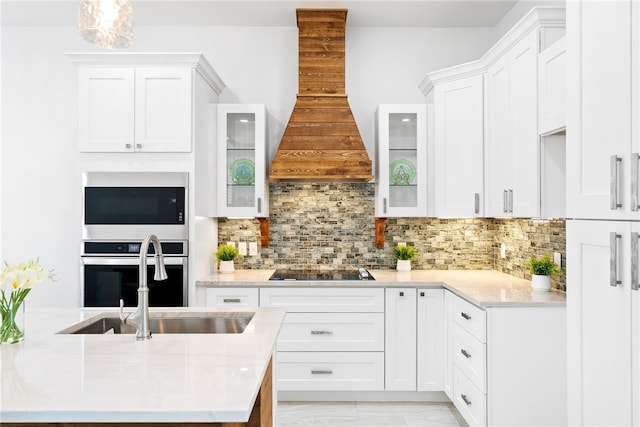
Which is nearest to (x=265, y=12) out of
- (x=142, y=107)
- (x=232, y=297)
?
(x=142, y=107)

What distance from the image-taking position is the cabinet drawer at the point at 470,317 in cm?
255

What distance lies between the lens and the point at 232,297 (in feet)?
10.8

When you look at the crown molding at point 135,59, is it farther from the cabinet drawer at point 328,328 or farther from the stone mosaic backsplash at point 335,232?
the cabinet drawer at point 328,328

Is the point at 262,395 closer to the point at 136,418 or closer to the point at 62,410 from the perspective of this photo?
the point at 136,418

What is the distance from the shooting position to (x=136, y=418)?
41.9 inches

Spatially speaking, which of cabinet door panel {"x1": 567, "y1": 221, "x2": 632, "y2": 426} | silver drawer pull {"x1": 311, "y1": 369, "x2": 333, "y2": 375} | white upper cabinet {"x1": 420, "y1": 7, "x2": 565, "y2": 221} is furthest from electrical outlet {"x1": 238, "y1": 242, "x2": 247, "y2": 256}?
cabinet door panel {"x1": 567, "y1": 221, "x2": 632, "y2": 426}

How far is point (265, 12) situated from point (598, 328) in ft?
10.3

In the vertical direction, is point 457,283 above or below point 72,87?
below

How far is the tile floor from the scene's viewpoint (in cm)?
304

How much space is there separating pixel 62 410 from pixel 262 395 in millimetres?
557

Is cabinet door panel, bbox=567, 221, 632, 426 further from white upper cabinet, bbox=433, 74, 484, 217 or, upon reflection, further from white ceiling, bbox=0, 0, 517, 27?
white ceiling, bbox=0, 0, 517, 27

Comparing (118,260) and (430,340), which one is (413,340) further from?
(118,260)

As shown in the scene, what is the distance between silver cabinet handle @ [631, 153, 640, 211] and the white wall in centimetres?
256

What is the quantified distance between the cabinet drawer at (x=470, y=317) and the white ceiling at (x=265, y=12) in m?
2.18
